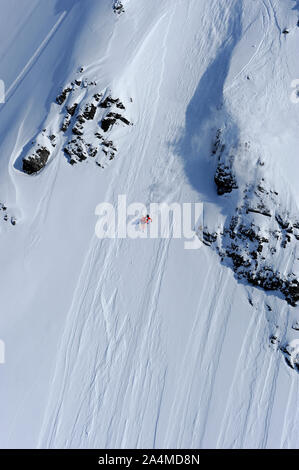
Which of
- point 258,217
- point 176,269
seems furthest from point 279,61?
point 176,269

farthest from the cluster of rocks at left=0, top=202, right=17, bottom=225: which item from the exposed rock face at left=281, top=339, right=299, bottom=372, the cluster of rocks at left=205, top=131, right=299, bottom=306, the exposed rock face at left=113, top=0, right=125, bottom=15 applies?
the exposed rock face at left=281, top=339, right=299, bottom=372

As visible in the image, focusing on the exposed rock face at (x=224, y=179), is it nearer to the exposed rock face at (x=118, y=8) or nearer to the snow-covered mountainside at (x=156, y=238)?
the snow-covered mountainside at (x=156, y=238)

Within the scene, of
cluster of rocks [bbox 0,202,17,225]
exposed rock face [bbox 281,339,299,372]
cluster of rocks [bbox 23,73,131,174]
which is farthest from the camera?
cluster of rocks [bbox 23,73,131,174]

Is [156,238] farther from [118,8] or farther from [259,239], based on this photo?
[118,8]

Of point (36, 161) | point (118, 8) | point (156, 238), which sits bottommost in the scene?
point (156, 238)

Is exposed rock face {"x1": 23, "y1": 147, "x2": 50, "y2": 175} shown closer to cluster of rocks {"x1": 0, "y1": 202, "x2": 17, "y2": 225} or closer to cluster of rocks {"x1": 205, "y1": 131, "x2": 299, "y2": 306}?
cluster of rocks {"x1": 0, "y1": 202, "x2": 17, "y2": 225}

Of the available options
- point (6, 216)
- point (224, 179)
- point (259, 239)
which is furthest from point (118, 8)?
point (259, 239)

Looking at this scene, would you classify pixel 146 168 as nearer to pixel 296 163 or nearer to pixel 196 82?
pixel 196 82

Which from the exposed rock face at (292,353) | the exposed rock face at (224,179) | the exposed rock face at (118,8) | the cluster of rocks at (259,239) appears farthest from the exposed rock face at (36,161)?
the exposed rock face at (292,353)
